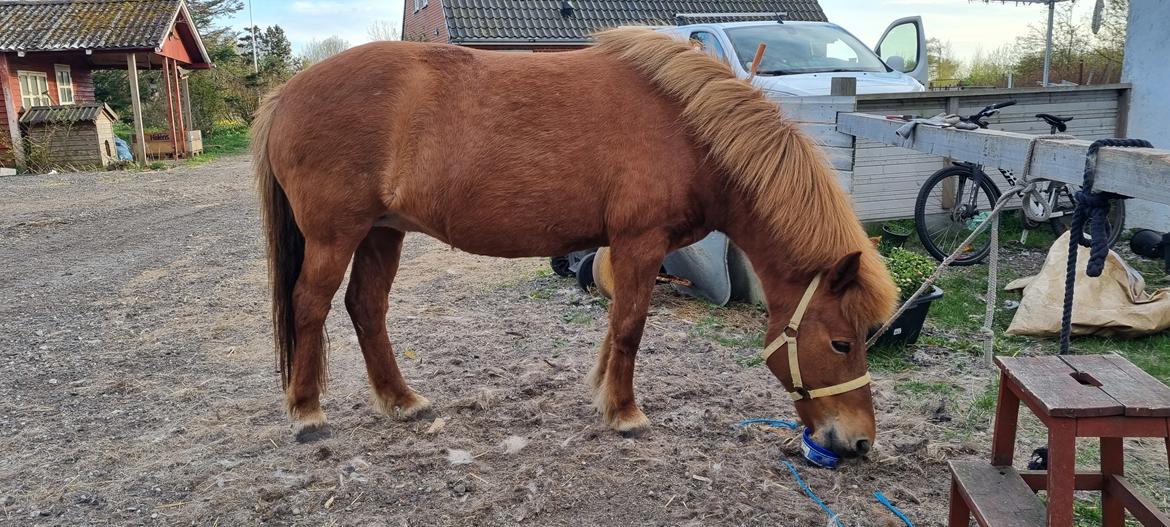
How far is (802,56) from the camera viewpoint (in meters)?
7.06

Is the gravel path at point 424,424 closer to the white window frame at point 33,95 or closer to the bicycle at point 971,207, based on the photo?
the bicycle at point 971,207

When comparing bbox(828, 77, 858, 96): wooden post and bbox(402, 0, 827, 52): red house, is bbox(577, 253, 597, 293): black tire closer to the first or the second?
bbox(828, 77, 858, 96): wooden post

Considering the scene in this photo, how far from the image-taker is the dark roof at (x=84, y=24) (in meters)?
14.9

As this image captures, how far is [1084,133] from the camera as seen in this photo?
6898 mm

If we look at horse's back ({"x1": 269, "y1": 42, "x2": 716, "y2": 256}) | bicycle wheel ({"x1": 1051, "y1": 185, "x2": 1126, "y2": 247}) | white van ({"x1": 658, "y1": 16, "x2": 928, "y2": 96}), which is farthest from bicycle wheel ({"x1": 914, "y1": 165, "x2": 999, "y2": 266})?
horse's back ({"x1": 269, "y1": 42, "x2": 716, "y2": 256})

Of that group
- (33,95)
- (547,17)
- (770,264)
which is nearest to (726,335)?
(770,264)

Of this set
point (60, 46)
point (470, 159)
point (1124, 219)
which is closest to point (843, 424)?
point (470, 159)

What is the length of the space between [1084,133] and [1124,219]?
3.19 ft

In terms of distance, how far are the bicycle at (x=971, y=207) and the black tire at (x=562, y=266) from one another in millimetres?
3058

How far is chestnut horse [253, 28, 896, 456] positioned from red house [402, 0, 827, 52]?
43.9ft

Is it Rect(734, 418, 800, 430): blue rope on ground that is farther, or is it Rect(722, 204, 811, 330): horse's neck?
Rect(734, 418, 800, 430): blue rope on ground

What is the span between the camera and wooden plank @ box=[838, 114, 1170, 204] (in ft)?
6.37

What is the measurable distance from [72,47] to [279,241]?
1512cm

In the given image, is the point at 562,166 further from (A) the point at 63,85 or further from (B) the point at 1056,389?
(A) the point at 63,85
